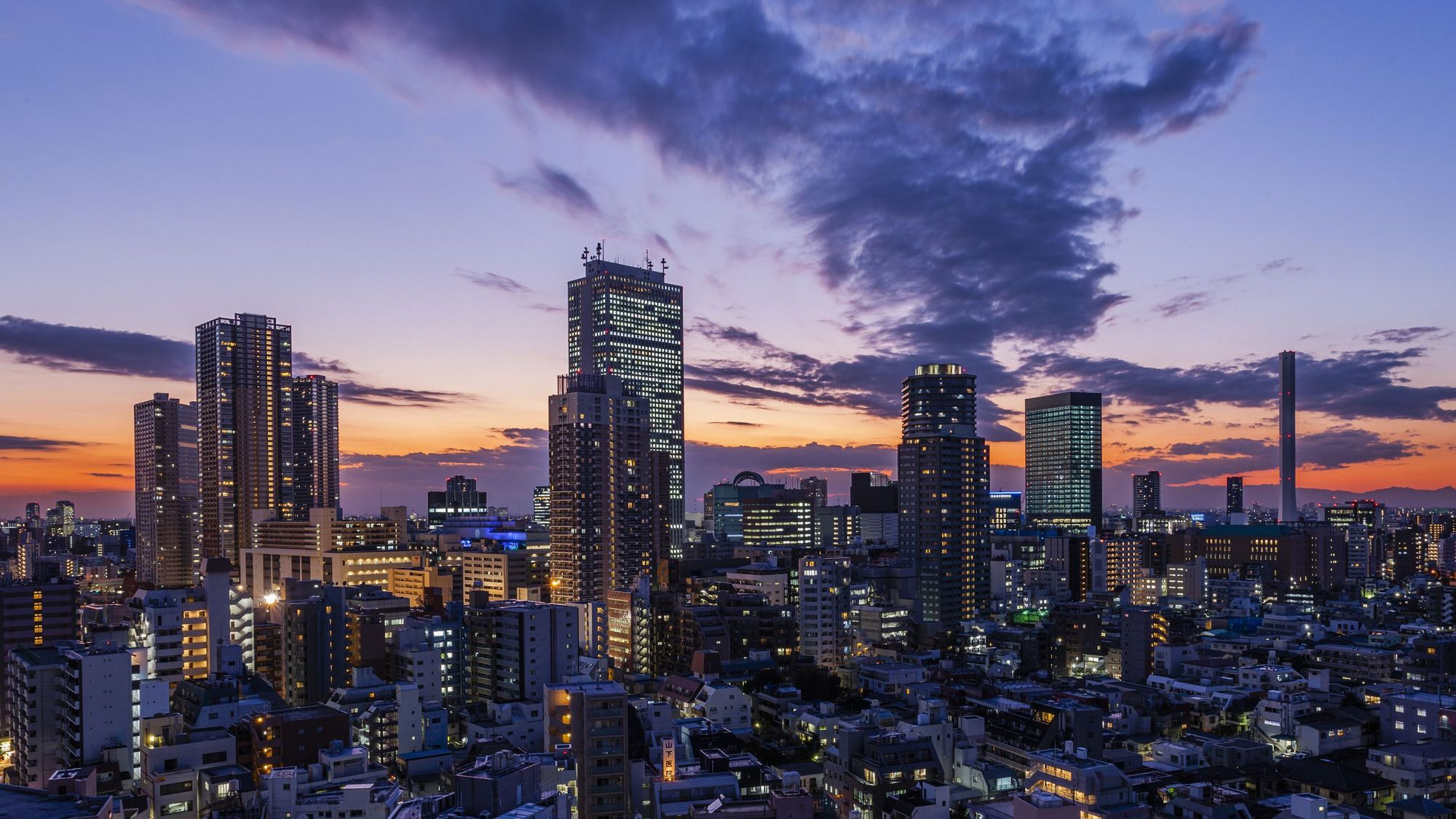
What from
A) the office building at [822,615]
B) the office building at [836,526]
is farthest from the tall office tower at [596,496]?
the office building at [836,526]

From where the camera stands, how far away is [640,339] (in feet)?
420

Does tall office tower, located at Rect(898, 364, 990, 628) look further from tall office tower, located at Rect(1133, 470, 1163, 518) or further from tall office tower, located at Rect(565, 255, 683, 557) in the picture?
tall office tower, located at Rect(1133, 470, 1163, 518)

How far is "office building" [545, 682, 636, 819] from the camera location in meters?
28.5

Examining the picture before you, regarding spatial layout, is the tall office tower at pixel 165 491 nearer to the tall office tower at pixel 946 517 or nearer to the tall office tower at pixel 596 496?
the tall office tower at pixel 596 496

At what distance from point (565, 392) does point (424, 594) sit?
18.0 metres

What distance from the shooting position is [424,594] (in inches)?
2724

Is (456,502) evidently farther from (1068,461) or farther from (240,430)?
(1068,461)

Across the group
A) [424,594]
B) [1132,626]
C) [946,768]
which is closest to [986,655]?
[1132,626]

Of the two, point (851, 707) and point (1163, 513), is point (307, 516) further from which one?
point (1163, 513)

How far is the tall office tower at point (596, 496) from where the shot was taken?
70.5m

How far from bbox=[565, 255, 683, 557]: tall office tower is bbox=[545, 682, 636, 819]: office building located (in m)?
92.7

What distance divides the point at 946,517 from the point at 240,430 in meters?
72.2

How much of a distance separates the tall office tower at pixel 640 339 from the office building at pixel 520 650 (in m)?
73.8

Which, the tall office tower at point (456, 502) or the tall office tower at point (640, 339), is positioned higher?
the tall office tower at point (640, 339)
